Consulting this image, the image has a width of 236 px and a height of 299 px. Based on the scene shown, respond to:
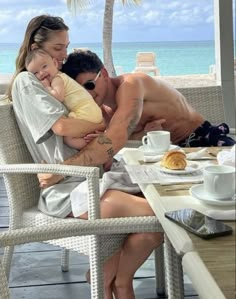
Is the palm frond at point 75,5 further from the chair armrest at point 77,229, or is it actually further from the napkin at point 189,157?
the chair armrest at point 77,229

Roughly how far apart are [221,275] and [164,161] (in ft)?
2.71

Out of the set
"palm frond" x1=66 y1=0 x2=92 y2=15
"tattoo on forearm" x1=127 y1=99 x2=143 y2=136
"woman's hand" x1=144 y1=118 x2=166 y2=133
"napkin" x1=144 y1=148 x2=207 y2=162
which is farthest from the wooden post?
"palm frond" x1=66 y1=0 x2=92 y2=15

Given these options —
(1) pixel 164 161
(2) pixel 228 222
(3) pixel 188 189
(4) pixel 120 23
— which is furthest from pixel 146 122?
(4) pixel 120 23

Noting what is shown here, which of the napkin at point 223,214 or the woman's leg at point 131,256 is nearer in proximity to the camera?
the napkin at point 223,214

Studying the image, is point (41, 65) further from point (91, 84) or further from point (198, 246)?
point (198, 246)

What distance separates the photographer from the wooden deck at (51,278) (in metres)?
2.36

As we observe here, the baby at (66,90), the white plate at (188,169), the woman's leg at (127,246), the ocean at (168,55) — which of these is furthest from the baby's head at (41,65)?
the ocean at (168,55)

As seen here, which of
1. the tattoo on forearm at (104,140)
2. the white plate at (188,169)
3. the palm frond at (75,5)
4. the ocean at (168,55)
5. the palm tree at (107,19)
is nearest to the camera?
the white plate at (188,169)

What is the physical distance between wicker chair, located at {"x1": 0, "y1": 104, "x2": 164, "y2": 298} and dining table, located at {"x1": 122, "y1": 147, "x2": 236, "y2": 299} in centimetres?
11

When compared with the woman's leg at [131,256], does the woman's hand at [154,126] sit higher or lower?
higher

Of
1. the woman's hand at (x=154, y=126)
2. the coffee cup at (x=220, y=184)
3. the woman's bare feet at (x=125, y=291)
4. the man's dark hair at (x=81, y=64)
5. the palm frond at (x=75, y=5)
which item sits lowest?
the woman's bare feet at (x=125, y=291)

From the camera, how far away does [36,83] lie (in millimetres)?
2125

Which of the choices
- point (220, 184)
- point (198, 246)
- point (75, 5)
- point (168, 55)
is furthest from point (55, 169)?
point (168, 55)

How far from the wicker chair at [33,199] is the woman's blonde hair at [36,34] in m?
0.19
